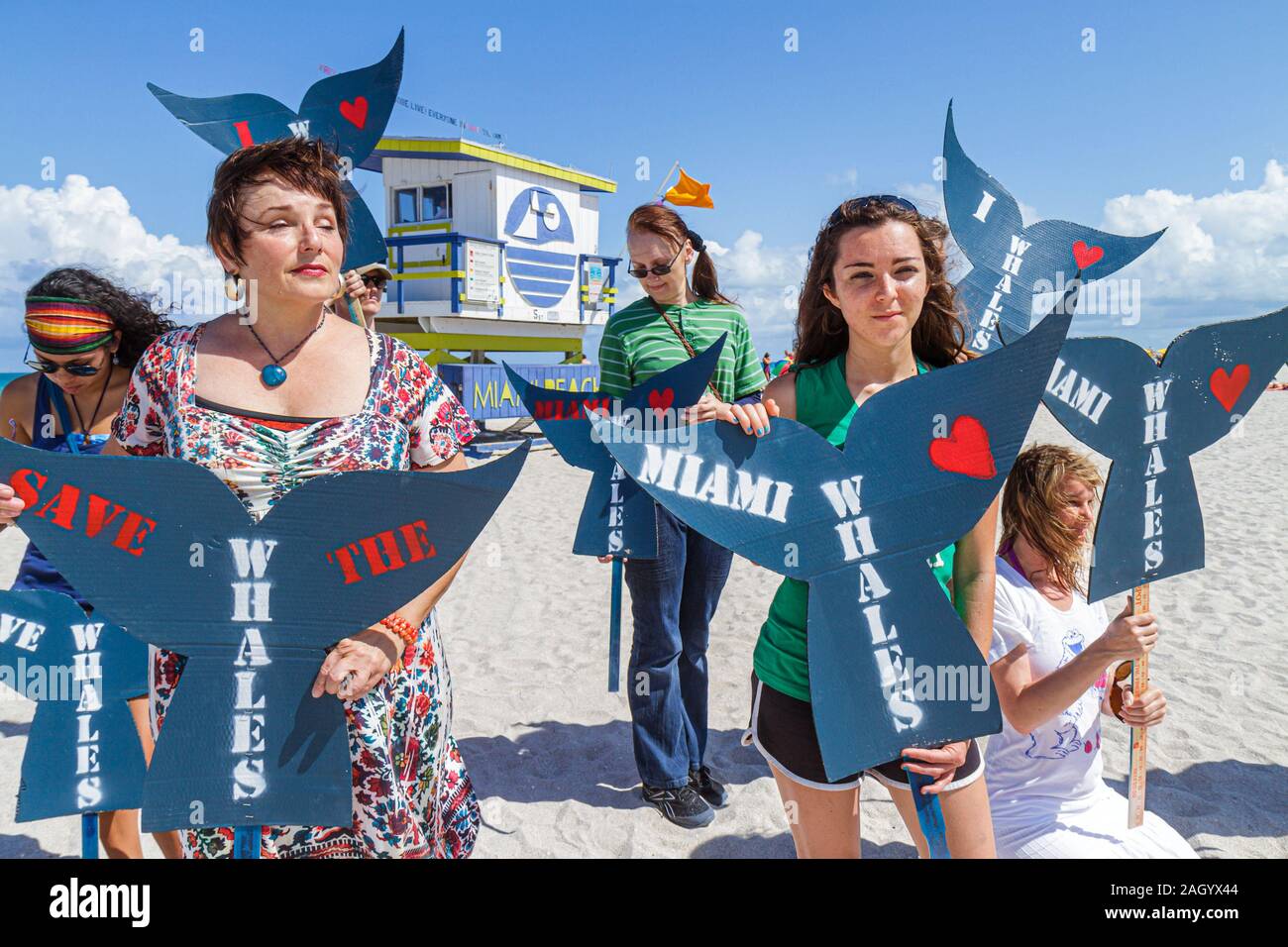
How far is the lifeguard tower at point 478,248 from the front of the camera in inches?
547

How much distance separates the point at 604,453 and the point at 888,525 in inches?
61.0

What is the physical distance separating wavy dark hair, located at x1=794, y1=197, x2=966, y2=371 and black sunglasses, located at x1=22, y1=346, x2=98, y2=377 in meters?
1.91

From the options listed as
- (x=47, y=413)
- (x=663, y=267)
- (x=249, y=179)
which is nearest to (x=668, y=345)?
(x=663, y=267)

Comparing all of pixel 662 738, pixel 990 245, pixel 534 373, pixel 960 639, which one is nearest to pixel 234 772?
pixel 960 639

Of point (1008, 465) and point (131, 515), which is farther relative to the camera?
point (1008, 465)

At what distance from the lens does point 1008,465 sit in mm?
1389

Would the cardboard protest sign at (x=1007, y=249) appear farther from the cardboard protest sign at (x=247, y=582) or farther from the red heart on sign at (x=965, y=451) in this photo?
the cardboard protest sign at (x=247, y=582)

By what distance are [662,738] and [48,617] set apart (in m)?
1.94

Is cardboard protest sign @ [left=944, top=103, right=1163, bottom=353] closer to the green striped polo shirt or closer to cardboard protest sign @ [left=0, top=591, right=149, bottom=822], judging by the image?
the green striped polo shirt

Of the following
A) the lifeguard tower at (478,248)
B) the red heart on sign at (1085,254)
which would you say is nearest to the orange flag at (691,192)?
the red heart on sign at (1085,254)

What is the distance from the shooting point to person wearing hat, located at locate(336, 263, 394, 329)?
258 centimetres

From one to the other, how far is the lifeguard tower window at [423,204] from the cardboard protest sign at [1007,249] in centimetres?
1323

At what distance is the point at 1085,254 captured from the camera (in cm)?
315

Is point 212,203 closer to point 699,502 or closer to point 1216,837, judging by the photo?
point 699,502
